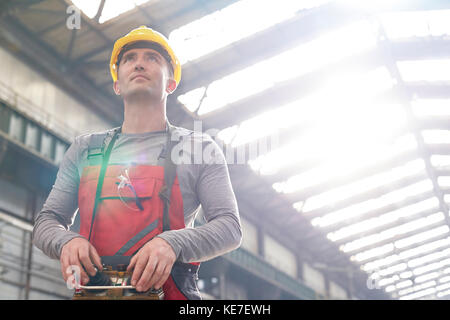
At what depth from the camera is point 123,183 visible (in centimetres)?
153

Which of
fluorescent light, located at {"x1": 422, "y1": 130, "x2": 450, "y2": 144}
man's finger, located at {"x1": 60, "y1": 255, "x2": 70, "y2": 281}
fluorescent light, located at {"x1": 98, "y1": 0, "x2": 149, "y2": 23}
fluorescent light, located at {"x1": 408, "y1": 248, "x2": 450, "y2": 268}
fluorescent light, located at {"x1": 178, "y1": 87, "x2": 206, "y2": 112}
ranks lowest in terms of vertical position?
man's finger, located at {"x1": 60, "y1": 255, "x2": 70, "y2": 281}

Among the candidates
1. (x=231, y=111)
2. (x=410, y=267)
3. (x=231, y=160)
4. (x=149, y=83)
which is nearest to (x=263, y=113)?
(x=231, y=111)

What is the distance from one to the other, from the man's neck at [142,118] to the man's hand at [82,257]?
1.73 ft

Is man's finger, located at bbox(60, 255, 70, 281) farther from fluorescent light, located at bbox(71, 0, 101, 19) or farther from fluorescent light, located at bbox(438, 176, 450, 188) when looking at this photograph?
fluorescent light, located at bbox(438, 176, 450, 188)

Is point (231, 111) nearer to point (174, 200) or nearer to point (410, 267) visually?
point (174, 200)

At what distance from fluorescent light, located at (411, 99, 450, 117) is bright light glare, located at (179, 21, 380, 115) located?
4540mm

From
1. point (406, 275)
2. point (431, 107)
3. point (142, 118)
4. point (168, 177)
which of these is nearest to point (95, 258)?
point (168, 177)

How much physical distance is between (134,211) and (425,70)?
59.6ft

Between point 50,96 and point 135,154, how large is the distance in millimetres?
13838

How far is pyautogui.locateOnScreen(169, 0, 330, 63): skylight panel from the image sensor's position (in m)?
13.7

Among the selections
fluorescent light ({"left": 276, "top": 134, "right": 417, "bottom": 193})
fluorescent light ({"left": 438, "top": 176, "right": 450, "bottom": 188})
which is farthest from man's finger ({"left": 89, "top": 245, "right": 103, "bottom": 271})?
fluorescent light ({"left": 438, "top": 176, "right": 450, "bottom": 188})

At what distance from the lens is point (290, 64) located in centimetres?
1641
